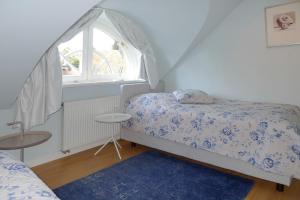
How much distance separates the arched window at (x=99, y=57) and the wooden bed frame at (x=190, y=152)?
0.39 metres

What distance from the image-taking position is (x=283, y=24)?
10.2 ft

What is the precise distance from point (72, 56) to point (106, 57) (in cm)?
59

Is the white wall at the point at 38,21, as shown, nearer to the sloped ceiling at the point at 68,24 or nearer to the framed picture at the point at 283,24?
the sloped ceiling at the point at 68,24

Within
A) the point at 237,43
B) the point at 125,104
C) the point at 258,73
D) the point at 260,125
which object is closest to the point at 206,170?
the point at 260,125

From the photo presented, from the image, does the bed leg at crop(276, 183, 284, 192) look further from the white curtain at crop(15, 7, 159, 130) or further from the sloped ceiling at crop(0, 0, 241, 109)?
the white curtain at crop(15, 7, 159, 130)

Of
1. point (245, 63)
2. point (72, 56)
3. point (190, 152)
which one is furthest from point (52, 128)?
point (245, 63)

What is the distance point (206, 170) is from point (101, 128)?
1.49 meters

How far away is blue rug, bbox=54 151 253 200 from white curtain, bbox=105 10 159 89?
60.1 inches

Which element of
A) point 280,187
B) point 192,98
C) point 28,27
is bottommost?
point 280,187

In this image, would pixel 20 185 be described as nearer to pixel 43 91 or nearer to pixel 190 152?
pixel 43 91

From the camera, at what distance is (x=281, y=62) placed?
3182 mm

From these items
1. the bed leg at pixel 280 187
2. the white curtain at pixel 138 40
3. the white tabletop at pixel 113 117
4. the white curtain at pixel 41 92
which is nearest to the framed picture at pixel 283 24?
the white curtain at pixel 138 40

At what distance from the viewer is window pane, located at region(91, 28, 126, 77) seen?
348cm

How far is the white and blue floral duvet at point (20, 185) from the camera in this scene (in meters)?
1.07
